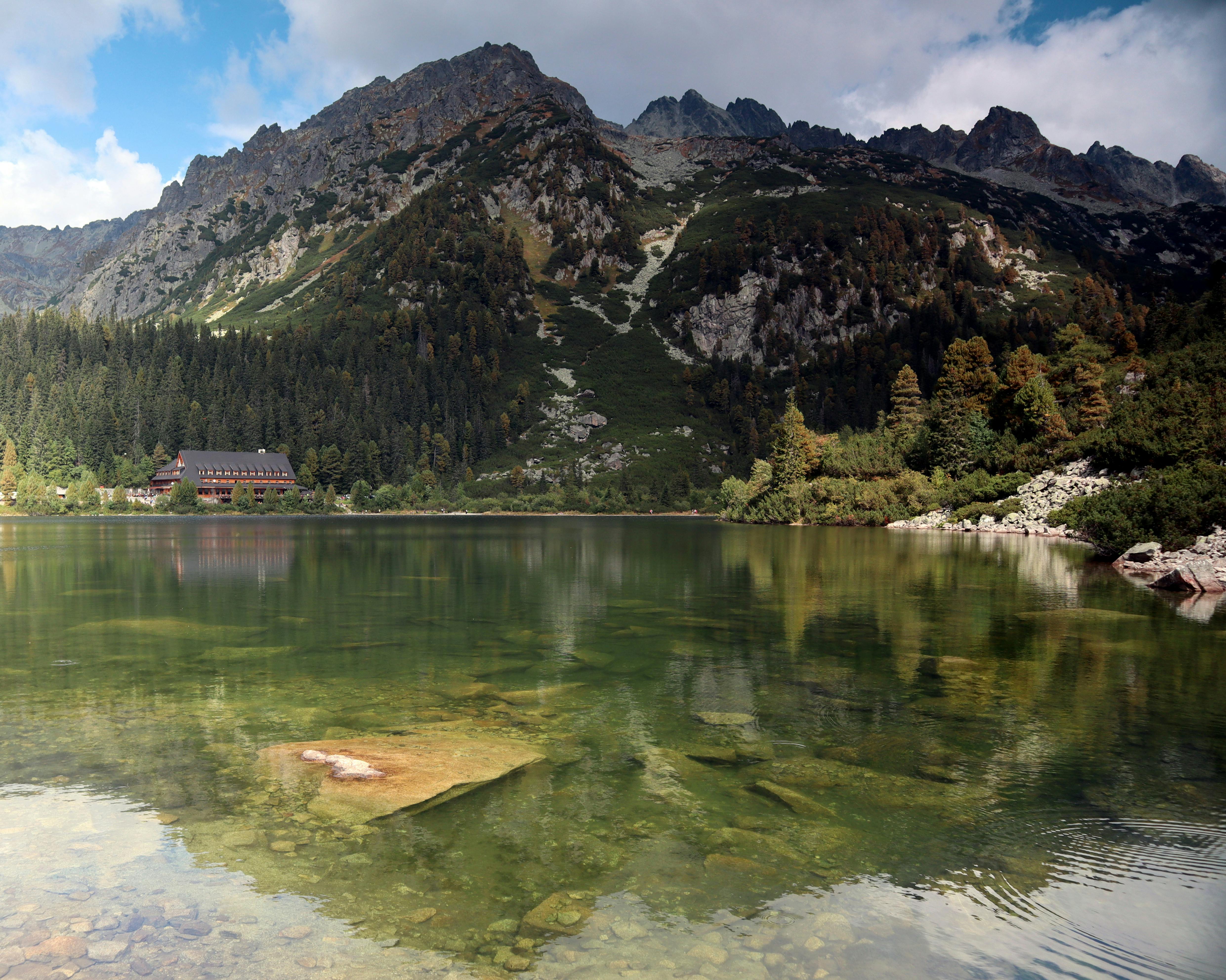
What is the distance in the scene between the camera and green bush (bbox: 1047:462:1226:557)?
4306 cm

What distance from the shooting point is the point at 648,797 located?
11.4 metres

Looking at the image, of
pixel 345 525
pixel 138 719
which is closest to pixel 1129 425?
pixel 138 719

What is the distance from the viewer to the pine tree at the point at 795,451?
119625mm

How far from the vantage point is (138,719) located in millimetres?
15438

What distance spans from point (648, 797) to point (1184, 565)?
3585cm

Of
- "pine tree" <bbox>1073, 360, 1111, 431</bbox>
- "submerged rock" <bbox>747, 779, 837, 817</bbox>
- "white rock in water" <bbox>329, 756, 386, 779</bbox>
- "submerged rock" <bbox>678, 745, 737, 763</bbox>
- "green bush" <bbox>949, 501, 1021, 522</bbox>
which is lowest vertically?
"submerged rock" <bbox>678, 745, 737, 763</bbox>

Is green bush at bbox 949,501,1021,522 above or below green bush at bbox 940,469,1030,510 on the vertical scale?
below

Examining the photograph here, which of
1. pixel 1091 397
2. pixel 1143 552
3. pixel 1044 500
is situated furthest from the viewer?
pixel 1091 397

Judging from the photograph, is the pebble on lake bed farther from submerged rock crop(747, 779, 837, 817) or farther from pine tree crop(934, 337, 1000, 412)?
pine tree crop(934, 337, 1000, 412)

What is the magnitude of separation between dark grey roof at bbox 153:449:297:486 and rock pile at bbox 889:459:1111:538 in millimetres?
159915

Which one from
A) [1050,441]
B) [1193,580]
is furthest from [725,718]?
[1050,441]

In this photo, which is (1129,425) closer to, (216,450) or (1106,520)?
(1106,520)

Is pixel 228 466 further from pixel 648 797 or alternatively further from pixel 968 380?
pixel 648 797

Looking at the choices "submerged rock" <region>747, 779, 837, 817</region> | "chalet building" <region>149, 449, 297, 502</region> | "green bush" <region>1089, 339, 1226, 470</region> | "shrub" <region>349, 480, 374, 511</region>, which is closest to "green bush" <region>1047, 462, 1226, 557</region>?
"green bush" <region>1089, 339, 1226, 470</region>
